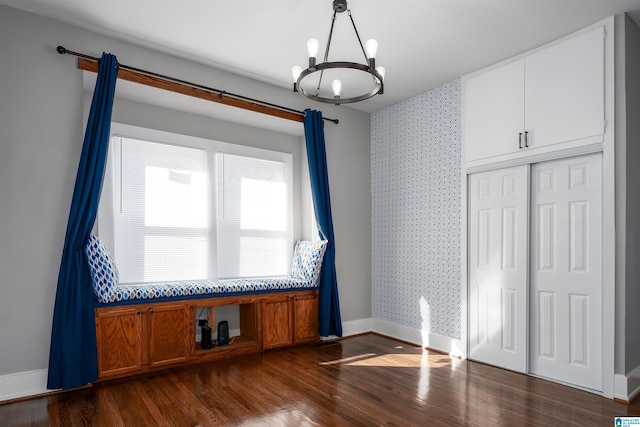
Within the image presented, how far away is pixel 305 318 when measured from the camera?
14.6 feet

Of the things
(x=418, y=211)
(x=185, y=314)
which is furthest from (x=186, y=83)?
(x=418, y=211)

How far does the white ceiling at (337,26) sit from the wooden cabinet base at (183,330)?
2.35 m

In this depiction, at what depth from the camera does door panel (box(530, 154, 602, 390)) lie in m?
3.12

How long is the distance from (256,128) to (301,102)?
2.11ft

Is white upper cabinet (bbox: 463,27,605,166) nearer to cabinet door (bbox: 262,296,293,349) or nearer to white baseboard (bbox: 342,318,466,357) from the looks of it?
white baseboard (bbox: 342,318,466,357)

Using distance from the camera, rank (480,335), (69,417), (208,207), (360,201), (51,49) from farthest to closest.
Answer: (360,201) < (208,207) < (480,335) < (51,49) < (69,417)

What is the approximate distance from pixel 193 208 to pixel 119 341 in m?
1.53

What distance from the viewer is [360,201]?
17.0 ft

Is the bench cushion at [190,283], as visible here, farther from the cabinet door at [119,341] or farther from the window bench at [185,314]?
the cabinet door at [119,341]

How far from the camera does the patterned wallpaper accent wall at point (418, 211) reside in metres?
4.25

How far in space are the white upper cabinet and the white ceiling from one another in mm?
161

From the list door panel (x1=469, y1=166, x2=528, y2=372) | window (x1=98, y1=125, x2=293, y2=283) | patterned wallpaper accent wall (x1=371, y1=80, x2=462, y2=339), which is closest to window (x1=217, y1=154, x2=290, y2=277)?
window (x1=98, y1=125, x2=293, y2=283)

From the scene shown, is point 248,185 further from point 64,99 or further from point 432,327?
point 432,327

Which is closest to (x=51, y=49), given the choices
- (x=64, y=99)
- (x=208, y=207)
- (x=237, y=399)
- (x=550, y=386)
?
(x=64, y=99)
